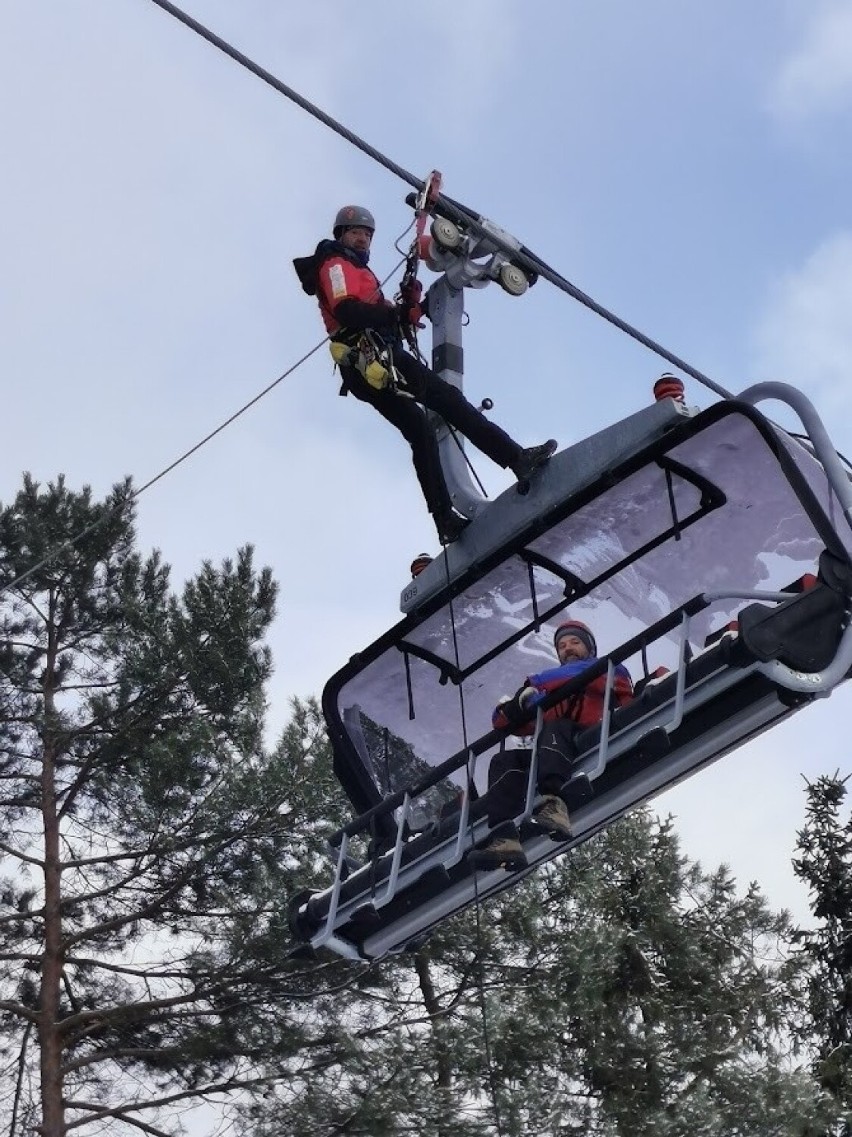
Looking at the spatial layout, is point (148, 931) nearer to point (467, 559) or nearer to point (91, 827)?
point (91, 827)

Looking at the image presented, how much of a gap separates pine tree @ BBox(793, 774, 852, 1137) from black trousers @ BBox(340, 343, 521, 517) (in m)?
11.0

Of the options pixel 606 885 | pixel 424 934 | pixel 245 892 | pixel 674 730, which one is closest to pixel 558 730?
pixel 674 730

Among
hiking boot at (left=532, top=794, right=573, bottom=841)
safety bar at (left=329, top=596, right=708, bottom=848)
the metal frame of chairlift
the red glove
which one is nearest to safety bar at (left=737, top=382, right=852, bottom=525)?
the metal frame of chairlift

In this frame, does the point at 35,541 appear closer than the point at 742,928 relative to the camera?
Yes

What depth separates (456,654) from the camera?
9.04 meters

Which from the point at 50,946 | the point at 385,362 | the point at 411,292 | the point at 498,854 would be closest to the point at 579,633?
the point at 498,854

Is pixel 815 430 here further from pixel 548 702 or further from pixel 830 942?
pixel 830 942

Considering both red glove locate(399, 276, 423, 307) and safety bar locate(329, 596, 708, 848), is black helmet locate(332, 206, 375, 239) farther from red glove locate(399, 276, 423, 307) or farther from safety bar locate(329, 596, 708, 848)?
safety bar locate(329, 596, 708, 848)

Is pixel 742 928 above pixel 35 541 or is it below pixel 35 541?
below

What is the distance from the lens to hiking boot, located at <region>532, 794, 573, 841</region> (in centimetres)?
788

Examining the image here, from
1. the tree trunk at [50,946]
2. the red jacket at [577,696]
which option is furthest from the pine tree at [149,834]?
the red jacket at [577,696]

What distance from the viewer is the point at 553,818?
25.9 feet

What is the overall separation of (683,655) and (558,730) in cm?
76

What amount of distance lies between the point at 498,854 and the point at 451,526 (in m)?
1.97
